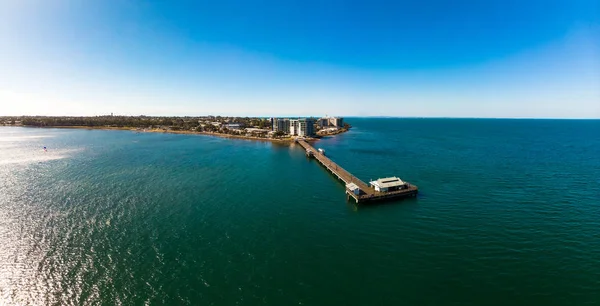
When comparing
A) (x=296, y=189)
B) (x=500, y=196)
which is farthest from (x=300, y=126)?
(x=500, y=196)

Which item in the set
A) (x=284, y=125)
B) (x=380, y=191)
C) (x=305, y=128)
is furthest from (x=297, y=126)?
(x=380, y=191)

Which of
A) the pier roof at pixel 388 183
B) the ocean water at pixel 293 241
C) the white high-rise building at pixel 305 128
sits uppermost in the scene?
the white high-rise building at pixel 305 128

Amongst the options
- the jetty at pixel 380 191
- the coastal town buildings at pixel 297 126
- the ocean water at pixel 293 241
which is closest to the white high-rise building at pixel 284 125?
the coastal town buildings at pixel 297 126

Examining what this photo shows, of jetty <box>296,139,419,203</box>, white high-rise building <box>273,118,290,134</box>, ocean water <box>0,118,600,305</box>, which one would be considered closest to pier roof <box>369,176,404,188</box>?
jetty <box>296,139,419,203</box>

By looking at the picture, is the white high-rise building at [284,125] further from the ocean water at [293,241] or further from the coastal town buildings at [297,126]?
the ocean water at [293,241]

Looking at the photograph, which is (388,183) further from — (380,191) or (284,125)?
(284,125)

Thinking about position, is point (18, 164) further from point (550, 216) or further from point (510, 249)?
point (550, 216)

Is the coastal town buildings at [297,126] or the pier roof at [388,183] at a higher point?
the coastal town buildings at [297,126]

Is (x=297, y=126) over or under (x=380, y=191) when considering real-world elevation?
over
